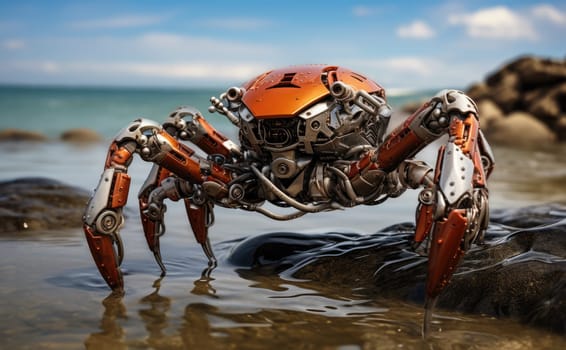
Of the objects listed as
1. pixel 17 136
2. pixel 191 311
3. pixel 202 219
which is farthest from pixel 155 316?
pixel 17 136

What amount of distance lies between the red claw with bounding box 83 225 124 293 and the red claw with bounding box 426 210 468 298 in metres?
2.20

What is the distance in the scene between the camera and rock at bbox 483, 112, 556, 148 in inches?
1030

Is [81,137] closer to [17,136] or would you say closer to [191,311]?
[17,136]

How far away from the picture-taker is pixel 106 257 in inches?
189

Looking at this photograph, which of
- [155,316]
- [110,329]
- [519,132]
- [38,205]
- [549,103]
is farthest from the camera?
[549,103]

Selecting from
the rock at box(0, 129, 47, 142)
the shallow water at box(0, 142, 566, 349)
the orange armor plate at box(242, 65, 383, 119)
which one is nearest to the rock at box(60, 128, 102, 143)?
the rock at box(0, 129, 47, 142)

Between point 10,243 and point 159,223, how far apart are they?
1.87 metres

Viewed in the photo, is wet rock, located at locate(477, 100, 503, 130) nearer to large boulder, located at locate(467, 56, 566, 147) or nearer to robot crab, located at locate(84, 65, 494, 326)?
large boulder, located at locate(467, 56, 566, 147)

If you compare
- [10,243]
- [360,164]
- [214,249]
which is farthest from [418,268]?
[10,243]

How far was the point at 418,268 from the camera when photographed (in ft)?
17.0

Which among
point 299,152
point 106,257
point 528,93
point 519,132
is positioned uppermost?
point 528,93

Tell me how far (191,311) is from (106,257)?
78cm

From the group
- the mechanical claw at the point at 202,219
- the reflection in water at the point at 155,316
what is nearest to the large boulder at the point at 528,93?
the mechanical claw at the point at 202,219

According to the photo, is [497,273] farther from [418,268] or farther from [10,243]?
[10,243]
